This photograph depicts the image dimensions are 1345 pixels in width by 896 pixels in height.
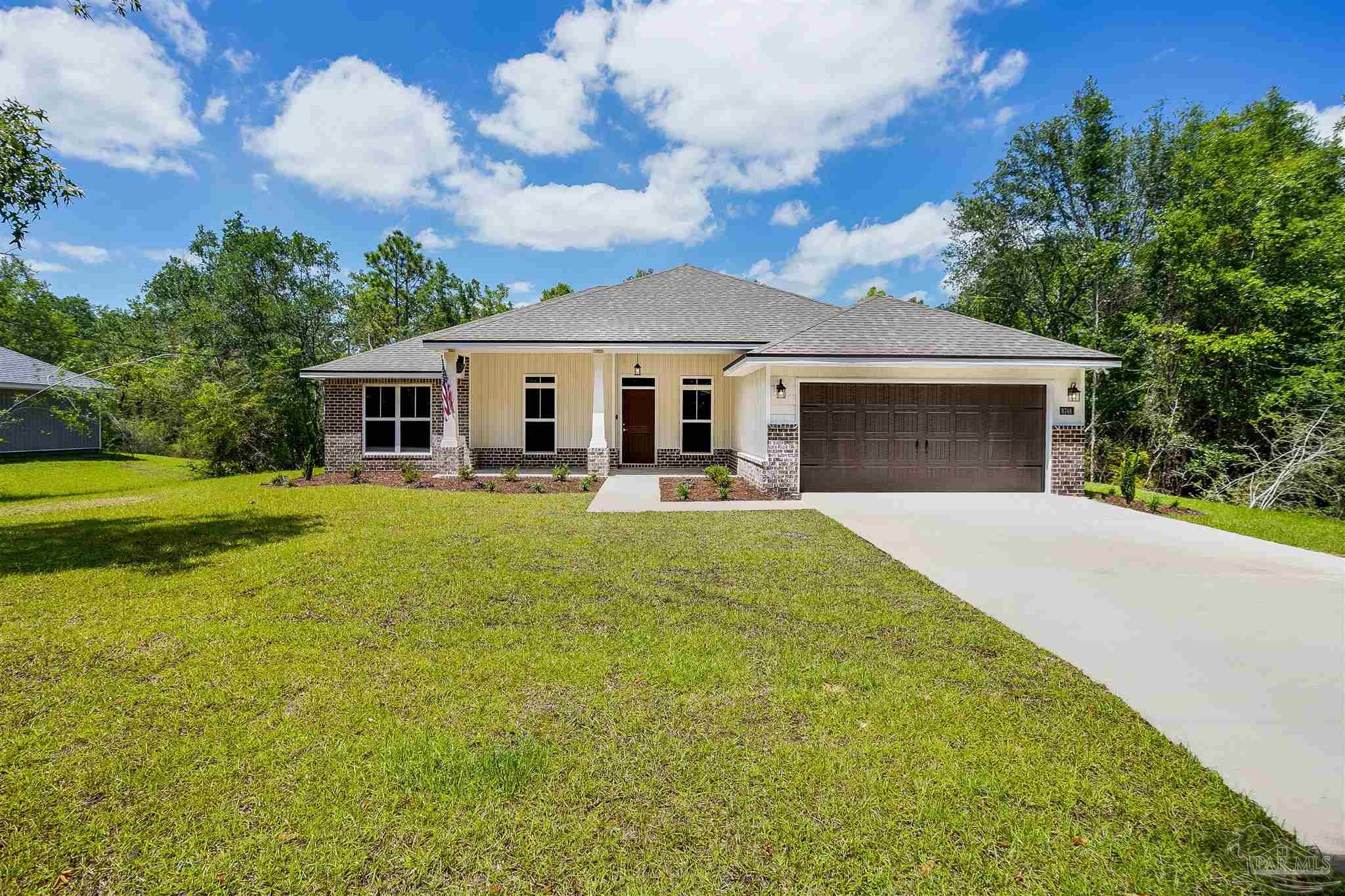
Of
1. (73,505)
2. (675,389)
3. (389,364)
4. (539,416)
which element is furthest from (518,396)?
(73,505)

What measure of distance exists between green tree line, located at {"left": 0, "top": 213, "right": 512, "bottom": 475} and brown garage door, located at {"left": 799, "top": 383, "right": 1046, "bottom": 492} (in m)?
16.0

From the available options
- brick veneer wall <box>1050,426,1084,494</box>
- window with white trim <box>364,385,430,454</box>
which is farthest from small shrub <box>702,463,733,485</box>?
window with white trim <box>364,385,430,454</box>

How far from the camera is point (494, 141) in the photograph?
68.0 ft

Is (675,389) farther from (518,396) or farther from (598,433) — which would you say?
(518,396)

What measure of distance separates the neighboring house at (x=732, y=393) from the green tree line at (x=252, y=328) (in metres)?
4.36

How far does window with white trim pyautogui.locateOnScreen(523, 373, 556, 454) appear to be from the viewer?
15156 millimetres

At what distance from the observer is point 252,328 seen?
26328mm

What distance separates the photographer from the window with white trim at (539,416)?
1516 centimetres

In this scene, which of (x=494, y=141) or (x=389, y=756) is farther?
(x=494, y=141)

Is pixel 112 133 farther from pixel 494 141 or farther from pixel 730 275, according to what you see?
pixel 730 275

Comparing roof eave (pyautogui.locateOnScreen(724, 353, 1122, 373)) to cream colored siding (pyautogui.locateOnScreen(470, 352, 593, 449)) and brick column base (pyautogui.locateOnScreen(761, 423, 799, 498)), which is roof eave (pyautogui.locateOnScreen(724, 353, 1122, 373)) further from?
cream colored siding (pyautogui.locateOnScreen(470, 352, 593, 449))

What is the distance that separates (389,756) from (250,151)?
24.9 metres

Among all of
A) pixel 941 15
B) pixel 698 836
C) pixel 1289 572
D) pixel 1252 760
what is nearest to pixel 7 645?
→ pixel 698 836

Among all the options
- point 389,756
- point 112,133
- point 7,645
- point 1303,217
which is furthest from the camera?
point 112,133
